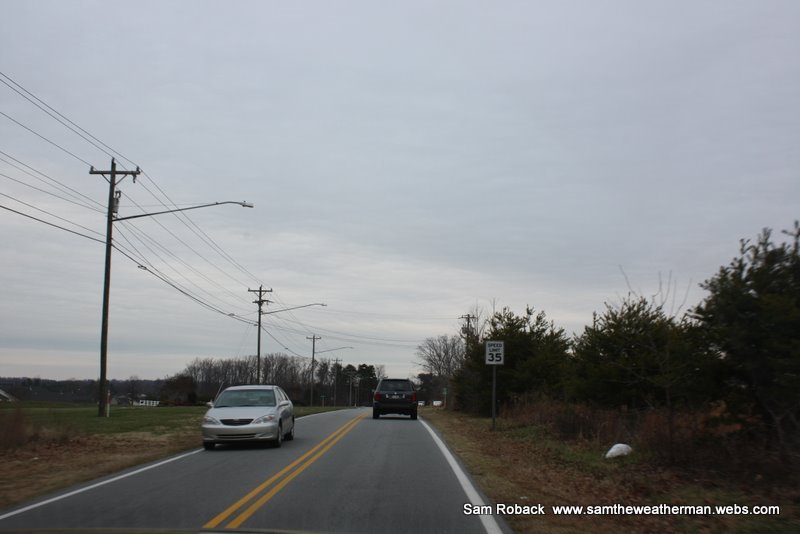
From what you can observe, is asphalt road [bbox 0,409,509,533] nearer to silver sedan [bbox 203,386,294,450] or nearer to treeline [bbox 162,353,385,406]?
silver sedan [bbox 203,386,294,450]

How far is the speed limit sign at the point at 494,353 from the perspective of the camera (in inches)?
925

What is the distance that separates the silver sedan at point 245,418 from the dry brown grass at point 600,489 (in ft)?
14.8

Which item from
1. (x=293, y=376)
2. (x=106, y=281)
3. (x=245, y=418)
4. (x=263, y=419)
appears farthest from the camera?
(x=293, y=376)

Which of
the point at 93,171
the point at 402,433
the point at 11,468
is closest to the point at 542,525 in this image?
the point at 11,468

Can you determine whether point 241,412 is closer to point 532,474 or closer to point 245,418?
point 245,418

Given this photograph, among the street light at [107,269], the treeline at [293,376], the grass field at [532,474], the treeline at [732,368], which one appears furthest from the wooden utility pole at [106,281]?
the treeline at [293,376]

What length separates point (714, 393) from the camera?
13.7m

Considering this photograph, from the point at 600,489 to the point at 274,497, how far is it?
524 cm

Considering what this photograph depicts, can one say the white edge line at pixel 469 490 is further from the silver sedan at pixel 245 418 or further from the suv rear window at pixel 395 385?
the suv rear window at pixel 395 385

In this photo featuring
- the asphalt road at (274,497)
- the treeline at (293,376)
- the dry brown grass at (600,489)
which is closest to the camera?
the asphalt road at (274,497)

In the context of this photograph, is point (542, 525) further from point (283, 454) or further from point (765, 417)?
point (283, 454)

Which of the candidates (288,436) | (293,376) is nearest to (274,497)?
(288,436)

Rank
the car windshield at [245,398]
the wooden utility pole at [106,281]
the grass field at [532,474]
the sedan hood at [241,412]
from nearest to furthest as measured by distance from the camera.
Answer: the grass field at [532,474]
the sedan hood at [241,412]
the car windshield at [245,398]
the wooden utility pole at [106,281]

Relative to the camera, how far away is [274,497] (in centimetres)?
1005
